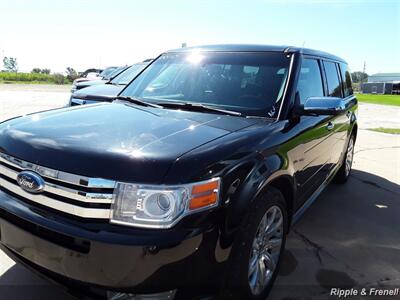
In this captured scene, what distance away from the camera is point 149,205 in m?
1.96

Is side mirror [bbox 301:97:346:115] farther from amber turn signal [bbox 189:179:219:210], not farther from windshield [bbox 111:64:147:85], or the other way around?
windshield [bbox 111:64:147:85]

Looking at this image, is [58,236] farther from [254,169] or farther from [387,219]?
[387,219]

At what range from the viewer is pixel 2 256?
10.6 feet

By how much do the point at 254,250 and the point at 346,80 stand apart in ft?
13.5

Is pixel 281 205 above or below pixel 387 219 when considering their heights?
above

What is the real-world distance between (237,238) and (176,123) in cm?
92

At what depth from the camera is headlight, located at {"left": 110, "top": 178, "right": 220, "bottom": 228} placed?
1.95 meters

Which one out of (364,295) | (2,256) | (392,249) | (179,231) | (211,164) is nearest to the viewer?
(179,231)

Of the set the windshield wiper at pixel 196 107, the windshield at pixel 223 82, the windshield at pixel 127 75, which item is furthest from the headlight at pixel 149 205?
the windshield at pixel 127 75

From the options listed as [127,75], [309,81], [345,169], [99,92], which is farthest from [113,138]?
[127,75]

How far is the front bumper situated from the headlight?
5 cm

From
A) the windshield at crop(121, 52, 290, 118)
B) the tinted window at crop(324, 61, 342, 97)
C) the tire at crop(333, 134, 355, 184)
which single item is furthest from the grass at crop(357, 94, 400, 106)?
the windshield at crop(121, 52, 290, 118)

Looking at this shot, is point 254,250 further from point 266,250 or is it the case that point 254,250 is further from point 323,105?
point 323,105

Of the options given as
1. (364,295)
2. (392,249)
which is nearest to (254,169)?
(364,295)
